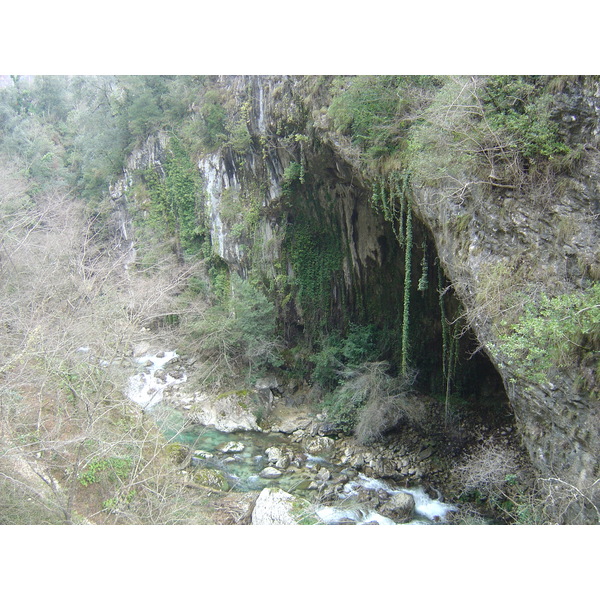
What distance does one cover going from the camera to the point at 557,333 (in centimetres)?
416

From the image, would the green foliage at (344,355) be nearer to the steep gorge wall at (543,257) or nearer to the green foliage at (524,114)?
the steep gorge wall at (543,257)

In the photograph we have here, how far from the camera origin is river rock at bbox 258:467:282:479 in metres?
8.21

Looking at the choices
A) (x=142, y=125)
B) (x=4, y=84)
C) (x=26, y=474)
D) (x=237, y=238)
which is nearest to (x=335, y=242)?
(x=237, y=238)

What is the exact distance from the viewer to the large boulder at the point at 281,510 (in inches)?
251

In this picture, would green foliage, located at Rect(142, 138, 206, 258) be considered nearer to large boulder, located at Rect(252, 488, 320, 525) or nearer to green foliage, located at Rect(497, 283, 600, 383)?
large boulder, located at Rect(252, 488, 320, 525)

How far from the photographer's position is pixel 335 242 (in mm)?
11086

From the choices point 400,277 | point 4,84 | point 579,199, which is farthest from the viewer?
point 4,84

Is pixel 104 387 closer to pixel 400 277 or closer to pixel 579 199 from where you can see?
pixel 400 277

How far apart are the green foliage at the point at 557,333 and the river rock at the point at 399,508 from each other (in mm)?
3288

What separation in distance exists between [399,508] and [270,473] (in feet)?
8.21

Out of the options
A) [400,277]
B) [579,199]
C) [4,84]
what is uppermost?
[4,84]

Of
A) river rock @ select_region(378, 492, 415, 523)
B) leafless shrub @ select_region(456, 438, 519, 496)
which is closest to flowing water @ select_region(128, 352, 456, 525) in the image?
river rock @ select_region(378, 492, 415, 523)

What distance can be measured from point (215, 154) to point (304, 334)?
5.94 metres

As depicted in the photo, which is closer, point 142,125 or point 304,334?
point 304,334
